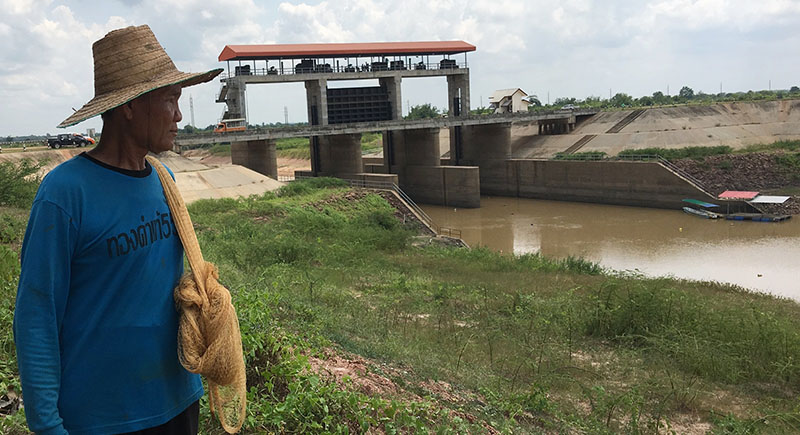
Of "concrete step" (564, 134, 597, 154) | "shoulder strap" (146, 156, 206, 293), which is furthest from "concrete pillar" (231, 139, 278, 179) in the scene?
"shoulder strap" (146, 156, 206, 293)

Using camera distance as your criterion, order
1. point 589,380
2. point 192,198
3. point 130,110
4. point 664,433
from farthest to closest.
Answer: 1. point 192,198
2. point 589,380
3. point 664,433
4. point 130,110

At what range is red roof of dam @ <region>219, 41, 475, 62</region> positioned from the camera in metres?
36.8

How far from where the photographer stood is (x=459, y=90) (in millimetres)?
45406

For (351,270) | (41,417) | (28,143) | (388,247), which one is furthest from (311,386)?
(28,143)

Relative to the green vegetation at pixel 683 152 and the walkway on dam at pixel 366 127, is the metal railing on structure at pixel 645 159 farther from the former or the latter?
the walkway on dam at pixel 366 127

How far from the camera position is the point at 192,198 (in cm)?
2647

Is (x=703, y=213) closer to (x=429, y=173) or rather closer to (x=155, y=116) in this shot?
(x=429, y=173)

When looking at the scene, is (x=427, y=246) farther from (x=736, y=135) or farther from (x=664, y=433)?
(x=736, y=135)

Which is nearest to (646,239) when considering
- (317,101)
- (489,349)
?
(317,101)

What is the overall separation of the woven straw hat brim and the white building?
51.4 metres

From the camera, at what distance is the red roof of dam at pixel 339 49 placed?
1448 inches

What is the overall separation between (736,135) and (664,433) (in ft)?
145

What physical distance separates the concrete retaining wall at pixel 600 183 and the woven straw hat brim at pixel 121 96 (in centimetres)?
3667

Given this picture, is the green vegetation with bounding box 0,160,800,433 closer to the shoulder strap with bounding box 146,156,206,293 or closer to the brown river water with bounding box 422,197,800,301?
the shoulder strap with bounding box 146,156,206,293
